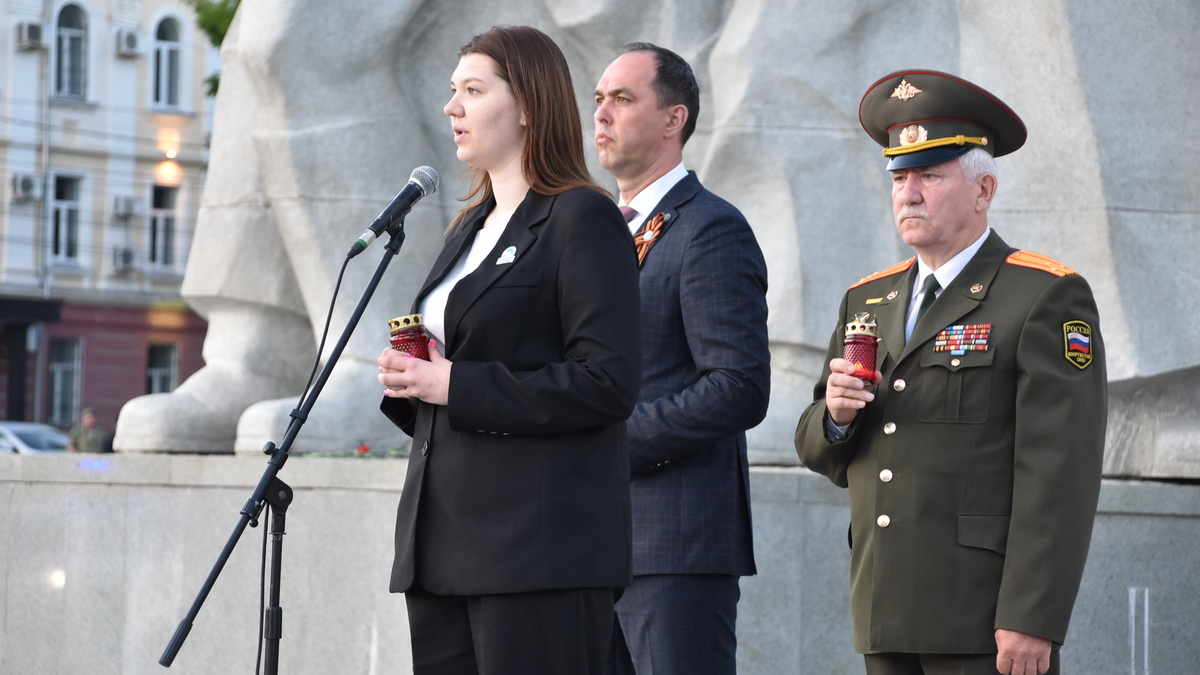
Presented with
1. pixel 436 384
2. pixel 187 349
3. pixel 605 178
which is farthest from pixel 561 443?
pixel 187 349

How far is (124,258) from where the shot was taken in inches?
1252

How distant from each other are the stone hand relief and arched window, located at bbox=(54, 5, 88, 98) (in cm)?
2630

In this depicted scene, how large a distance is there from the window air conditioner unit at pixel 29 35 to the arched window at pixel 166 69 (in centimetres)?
253

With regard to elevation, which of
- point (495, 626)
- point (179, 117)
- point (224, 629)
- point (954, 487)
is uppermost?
point (179, 117)

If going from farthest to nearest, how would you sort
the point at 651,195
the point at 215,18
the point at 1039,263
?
1. the point at 215,18
2. the point at 651,195
3. the point at 1039,263

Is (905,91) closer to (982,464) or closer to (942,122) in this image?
(942,122)

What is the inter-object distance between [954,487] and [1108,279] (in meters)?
2.60

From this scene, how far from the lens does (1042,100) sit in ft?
19.0

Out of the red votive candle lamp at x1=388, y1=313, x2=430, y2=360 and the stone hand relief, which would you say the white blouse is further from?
the stone hand relief

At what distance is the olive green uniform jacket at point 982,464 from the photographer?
3084 mm

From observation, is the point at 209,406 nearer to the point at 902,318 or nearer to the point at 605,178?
the point at 605,178

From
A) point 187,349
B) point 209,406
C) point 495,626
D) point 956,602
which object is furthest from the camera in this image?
point 187,349

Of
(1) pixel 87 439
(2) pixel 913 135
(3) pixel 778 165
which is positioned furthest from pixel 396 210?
(1) pixel 87 439

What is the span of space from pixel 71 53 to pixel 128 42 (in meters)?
1.01
